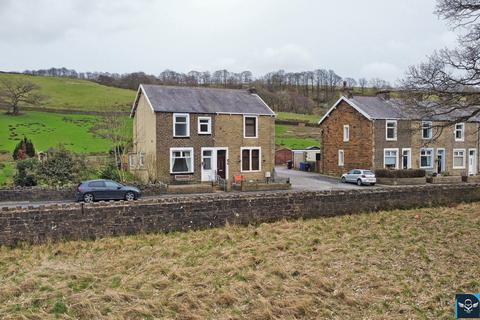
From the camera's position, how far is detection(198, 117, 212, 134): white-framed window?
109ft

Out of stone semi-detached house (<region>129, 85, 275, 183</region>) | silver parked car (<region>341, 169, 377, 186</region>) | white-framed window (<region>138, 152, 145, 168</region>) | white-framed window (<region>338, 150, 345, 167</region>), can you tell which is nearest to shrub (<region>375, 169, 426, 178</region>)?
silver parked car (<region>341, 169, 377, 186</region>)

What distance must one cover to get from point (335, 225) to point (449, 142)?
2848cm

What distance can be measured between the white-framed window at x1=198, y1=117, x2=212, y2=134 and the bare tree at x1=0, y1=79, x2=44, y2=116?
168 feet

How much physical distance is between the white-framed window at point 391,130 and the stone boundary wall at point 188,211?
15.1 meters

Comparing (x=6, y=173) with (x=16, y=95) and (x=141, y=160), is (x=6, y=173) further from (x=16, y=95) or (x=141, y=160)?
(x=16, y=95)

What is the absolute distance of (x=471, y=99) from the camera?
757 inches

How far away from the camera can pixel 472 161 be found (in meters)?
43.2

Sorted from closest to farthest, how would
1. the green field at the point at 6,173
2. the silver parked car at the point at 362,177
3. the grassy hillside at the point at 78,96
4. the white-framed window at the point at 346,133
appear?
the green field at the point at 6,173
the silver parked car at the point at 362,177
the white-framed window at the point at 346,133
the grassy hillside at the point at 78,96

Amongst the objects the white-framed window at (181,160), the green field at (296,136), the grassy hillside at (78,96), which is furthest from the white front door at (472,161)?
the grassy hillside at (78,96)

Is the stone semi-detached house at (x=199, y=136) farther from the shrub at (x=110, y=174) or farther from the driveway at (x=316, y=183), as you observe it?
the driveway at (x=316, y=183)

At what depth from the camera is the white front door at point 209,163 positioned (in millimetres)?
33250

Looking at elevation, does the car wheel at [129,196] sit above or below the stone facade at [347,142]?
below

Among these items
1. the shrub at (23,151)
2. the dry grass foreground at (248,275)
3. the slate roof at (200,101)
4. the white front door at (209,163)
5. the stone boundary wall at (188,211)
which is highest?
the slate roof at (200,101)

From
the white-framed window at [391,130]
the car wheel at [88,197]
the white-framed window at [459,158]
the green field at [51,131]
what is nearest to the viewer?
the car wheel at [88,197]
